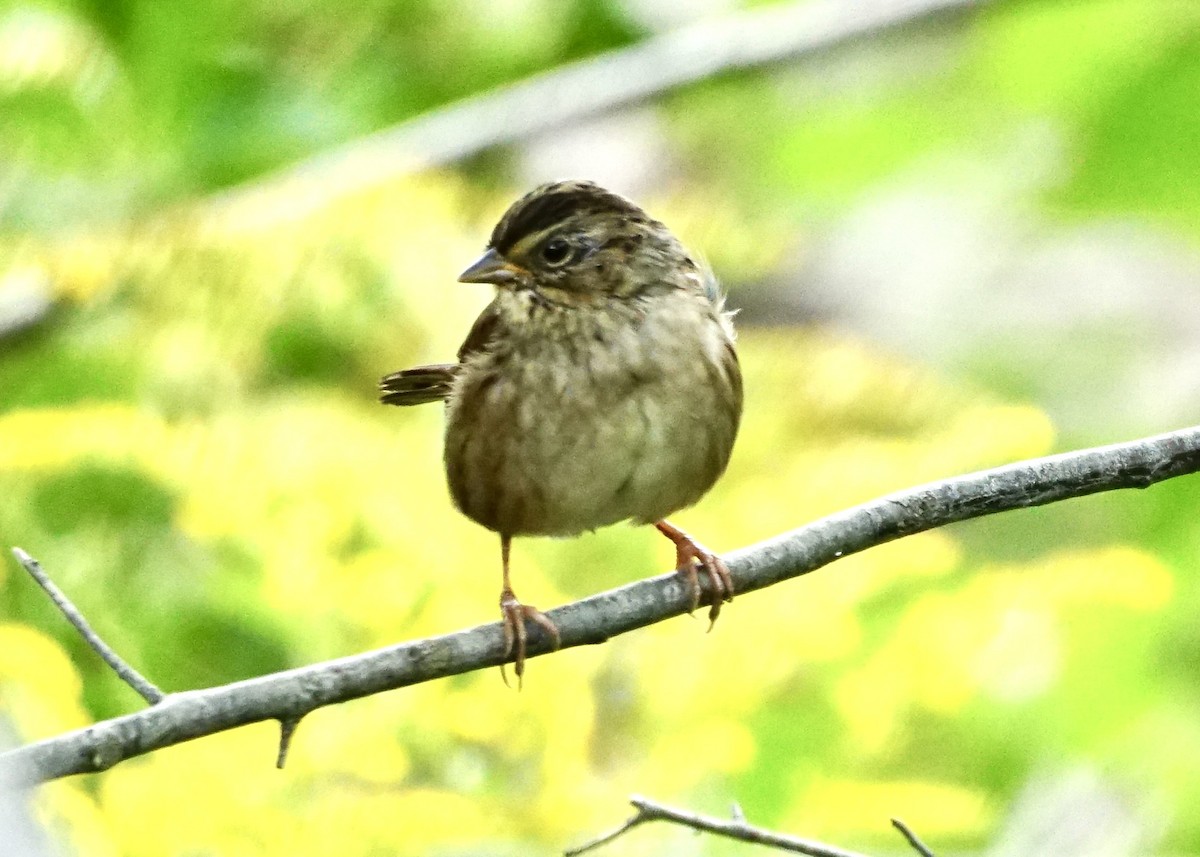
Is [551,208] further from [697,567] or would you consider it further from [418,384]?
[697,567]

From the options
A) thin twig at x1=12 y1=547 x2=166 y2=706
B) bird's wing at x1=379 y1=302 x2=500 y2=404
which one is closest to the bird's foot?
thin twig at x1=12 y1=547 x2=166 y2=706

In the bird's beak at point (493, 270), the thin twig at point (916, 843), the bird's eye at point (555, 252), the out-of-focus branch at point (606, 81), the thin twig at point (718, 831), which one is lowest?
the thin twig at point (718, 831)

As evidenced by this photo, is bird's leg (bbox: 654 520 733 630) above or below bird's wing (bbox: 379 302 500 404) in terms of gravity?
below

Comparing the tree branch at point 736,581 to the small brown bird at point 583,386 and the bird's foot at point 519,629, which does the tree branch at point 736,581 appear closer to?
the bird's foot at point 519,629

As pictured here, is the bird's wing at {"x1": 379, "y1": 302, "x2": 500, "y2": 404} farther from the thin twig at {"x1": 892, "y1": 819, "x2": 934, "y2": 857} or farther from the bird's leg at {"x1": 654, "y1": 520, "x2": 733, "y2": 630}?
the thin twig at {"x1": 892, "y1": 819, "x2": 934, "y2": 857}

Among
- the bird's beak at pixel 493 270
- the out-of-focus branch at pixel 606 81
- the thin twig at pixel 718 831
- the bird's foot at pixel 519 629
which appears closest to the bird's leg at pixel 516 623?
the bird's foot at pixel 519 629
